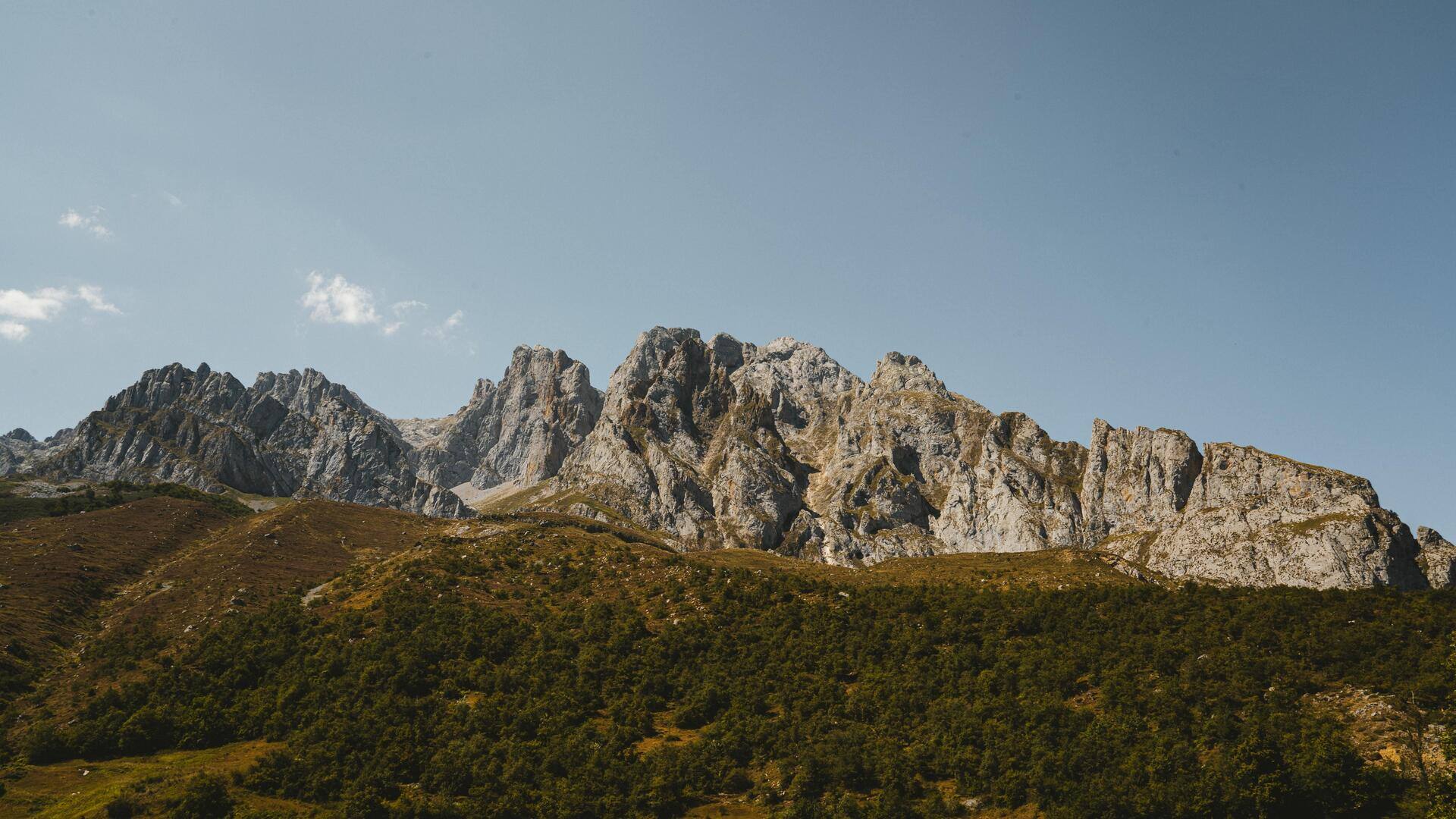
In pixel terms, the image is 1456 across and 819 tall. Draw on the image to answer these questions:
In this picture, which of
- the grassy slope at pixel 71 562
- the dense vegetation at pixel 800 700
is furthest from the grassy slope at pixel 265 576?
the dense vegetation at pixel 800 700

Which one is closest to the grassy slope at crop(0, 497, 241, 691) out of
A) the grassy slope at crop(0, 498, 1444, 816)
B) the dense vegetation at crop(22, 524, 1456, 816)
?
the grassy slope at crop(0, 498, 1444, 816)

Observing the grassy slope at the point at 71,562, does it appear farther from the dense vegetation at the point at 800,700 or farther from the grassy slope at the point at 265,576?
the dense vegetation at the point at 800,700

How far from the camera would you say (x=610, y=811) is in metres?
50.5

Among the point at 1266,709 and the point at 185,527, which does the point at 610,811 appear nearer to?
the point at 1266,709

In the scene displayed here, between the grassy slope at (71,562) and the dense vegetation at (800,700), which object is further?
the grassy slope at (71,562)

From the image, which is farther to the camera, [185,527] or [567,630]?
[185,527]

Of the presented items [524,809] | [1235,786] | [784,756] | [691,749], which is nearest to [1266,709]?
[1235,786]

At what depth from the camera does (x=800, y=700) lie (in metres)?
65.8

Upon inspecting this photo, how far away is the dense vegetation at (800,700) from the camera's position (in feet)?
159

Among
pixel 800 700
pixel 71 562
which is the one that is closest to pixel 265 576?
pixel 71 562

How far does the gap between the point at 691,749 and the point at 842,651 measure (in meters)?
22.4

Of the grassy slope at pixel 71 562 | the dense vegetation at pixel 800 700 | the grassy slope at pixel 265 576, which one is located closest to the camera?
the dense vegetation at pixel 800 700

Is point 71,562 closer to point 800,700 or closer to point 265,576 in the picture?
point 265,576

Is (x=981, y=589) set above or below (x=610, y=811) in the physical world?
above
